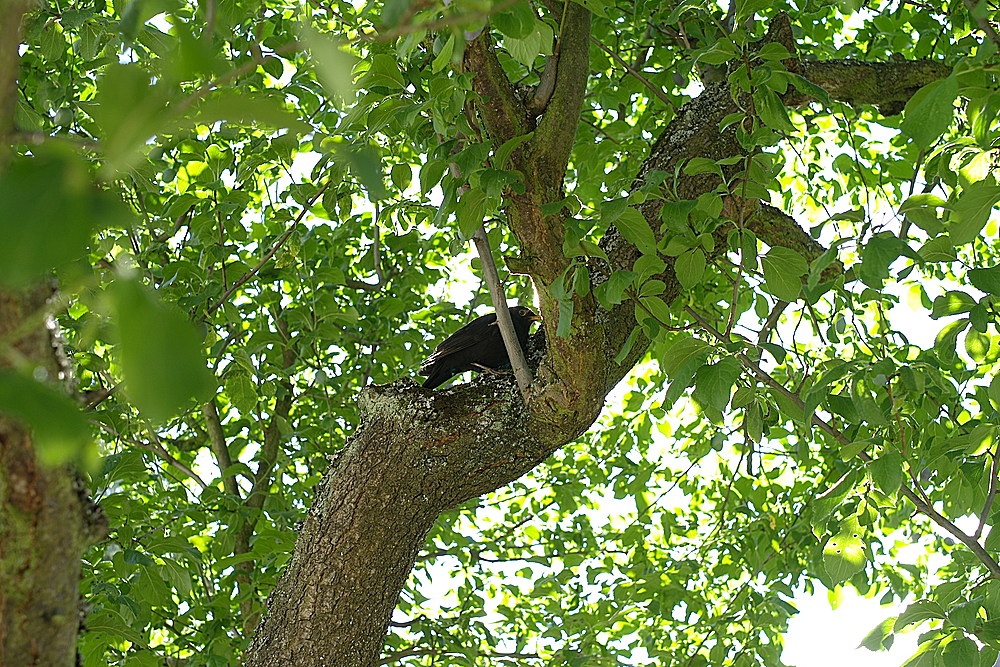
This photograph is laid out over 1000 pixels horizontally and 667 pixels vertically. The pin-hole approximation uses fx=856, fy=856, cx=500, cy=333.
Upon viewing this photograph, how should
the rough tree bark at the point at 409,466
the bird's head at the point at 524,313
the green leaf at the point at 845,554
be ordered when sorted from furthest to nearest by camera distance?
the bird's head at the point at 524,313
the rough tree bark at the point at 409,466
the green leaf at the point at 845,554

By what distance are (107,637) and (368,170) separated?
2246 millimetres

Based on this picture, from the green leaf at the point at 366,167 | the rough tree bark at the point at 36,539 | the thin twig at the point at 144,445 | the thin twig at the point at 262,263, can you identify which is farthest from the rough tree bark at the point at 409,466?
the green leaf at the point at 366,167

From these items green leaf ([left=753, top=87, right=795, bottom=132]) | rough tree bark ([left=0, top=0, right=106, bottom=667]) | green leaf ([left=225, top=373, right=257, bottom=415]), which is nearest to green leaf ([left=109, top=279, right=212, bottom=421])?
rough tree bark ([left=0, top=0, right=106, bottom=667])

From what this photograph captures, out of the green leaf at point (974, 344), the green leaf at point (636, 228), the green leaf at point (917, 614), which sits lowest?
the green leaf at point (917, 614)

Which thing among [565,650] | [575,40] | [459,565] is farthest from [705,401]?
[459,565]

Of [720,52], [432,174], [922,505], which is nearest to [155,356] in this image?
[432,174]

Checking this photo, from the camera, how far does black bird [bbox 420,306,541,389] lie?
2539mm

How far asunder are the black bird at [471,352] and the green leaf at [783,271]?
2.86ft

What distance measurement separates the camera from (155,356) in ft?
1.34

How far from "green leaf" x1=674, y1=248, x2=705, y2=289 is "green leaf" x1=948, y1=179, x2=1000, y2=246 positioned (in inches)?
21.0

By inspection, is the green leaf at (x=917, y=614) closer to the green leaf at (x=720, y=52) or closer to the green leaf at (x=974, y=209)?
the green leaf at (x=974, y=209)

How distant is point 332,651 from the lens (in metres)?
2.20

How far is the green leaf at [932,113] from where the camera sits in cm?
110

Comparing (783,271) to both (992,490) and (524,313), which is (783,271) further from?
(524,313)
